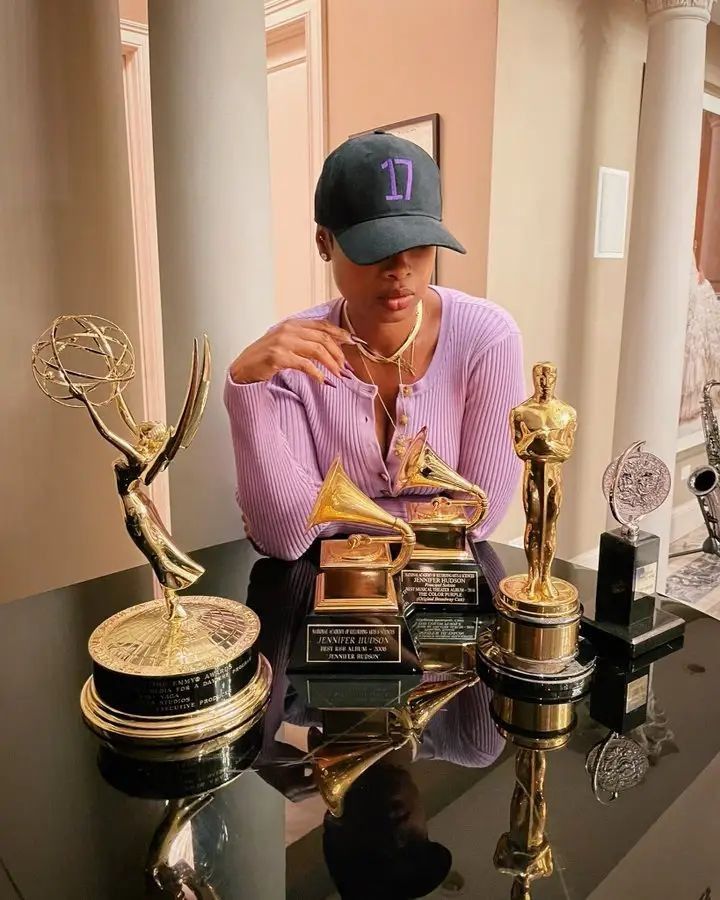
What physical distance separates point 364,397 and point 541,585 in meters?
0.45

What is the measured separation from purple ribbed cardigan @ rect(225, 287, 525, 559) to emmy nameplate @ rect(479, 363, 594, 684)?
1.11 ft

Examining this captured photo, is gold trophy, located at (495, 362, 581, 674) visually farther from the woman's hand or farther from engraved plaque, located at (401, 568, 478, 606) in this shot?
the woman's hand

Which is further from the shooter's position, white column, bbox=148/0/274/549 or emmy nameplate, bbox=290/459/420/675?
white column, bbox=148/0/274/549

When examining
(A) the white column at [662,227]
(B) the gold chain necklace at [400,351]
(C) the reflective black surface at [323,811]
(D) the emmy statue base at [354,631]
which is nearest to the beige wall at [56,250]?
(B) the gold chain necklace at [400,351]

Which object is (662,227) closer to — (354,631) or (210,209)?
(210,209)

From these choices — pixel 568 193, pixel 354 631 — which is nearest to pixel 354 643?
pixel 354 631

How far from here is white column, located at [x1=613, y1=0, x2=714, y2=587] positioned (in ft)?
7.56

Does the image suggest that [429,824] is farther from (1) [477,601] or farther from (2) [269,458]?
(2) [269,458]

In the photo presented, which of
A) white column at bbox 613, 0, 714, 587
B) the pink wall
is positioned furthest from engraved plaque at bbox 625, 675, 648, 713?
white column at bbox 613, 0, 714, 587

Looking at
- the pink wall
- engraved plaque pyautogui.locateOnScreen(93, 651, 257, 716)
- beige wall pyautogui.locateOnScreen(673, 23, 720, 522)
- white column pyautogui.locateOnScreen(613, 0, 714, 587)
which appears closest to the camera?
engraved plaque pyautogui.locateOnScreen(93, 651, 257, 716)

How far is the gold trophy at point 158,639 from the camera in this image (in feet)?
2.02

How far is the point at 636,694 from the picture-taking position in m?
0.69

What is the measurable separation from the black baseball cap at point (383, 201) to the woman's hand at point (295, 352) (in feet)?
0.40

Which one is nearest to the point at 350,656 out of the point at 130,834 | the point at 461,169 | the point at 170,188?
the point at 130,834
